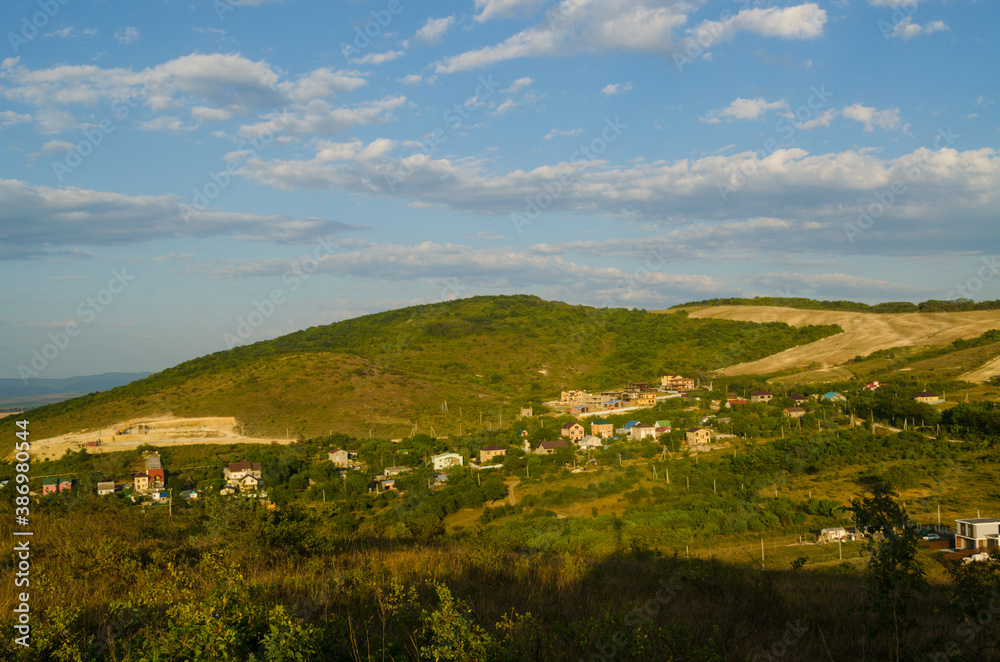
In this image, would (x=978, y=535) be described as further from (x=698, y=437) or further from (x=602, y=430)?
(x=602, y=430)

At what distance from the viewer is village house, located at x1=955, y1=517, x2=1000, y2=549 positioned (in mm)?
16141

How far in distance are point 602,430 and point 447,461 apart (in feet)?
42.2

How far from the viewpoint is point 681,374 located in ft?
218

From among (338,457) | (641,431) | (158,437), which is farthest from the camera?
(158,437)

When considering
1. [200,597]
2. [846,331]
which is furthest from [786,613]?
[846,331]

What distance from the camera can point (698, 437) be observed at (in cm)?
3581

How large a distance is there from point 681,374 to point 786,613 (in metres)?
63.7

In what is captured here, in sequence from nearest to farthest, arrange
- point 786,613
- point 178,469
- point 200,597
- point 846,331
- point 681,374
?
1. point 200,597
2. point 786,613
3. point 178,469
4. point 681,374
5. point 846,331

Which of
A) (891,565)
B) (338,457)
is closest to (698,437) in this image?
(338,457)

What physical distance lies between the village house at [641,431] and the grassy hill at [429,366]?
12753mm

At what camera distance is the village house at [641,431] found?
126 ft

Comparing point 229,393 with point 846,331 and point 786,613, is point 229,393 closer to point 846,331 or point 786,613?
point 786,613

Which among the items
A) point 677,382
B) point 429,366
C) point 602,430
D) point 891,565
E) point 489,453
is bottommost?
point 489,453

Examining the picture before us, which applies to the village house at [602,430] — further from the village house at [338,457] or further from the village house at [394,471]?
the village house at [338,457]
